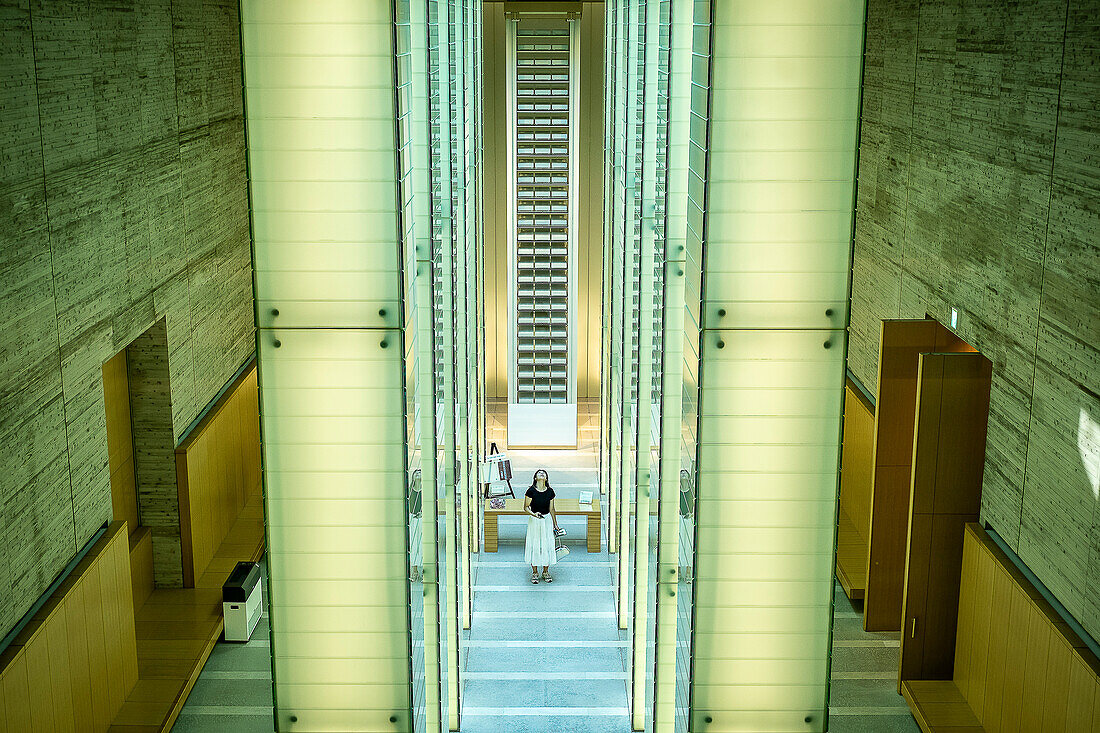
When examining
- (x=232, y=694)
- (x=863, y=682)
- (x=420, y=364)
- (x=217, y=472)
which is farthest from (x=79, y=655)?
(x=863, y=682)

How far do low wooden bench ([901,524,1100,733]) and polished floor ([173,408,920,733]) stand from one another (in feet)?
1.56

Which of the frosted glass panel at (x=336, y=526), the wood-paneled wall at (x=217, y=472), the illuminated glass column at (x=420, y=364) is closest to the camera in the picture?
the frosted glass panel at (x=336, y=526)

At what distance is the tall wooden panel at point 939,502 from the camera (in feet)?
33.6

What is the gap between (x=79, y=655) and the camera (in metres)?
8.94

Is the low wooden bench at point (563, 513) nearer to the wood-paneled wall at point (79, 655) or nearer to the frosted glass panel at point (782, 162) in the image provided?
the wood-paneled wall at point (79, 655)

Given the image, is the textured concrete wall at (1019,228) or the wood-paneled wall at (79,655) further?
the wood-paneled wall at (79,655)

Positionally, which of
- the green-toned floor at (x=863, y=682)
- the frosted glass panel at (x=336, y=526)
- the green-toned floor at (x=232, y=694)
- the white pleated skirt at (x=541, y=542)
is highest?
the frosted glass panel at (x=336, y=526)

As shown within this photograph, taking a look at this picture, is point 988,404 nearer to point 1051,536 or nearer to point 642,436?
point 1051,536

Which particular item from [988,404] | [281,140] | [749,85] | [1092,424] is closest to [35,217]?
[281,140]

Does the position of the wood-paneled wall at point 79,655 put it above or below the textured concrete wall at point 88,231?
below

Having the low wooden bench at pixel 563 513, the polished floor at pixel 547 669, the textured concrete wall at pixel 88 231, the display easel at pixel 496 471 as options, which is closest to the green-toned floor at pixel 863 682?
the polished floor at pixel 547 669

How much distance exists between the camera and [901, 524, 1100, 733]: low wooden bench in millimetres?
7617

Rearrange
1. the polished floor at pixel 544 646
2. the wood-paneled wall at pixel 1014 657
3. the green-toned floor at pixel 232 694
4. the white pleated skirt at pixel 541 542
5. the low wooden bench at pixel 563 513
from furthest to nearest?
the low wooden bench at pixel 563 513 → the white pleated skirt at pixel 541 542 → the green-toned floor at pixel 232 694 → the polished floor at pixel 544 646 → the wood-paneled wall at pixel 1014 657

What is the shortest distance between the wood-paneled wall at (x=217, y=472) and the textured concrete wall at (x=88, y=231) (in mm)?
394
